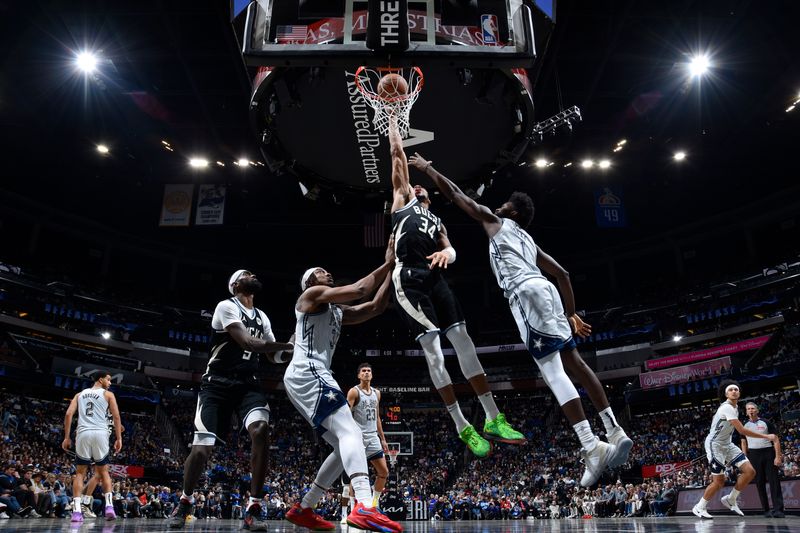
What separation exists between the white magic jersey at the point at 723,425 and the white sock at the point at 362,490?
287 inches

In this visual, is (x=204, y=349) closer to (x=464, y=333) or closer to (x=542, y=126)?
(x=542, y=126)

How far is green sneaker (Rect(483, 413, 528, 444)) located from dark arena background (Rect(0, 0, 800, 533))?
1581 mm

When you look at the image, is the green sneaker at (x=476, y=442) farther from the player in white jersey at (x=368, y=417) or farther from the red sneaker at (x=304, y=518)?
the player in white jersey at (x=368, y=417)

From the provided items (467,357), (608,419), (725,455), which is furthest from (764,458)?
(467,357)

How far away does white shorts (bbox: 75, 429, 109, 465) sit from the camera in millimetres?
8820

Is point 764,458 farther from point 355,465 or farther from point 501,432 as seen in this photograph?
point 355,465

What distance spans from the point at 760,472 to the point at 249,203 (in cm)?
2508

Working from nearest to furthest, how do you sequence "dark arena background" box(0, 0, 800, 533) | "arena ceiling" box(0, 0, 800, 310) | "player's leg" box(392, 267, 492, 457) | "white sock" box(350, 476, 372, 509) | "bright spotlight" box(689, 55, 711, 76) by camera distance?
"white sock" box(350, 476, 372, 509)
"player's leg" box(392, 267, 492, 457)
"dark arena background" box(0, 0, 800, 533)
"arena ceiling" box(0, 0, 800, 310)
"bright spotlight" box(689, 55, 711, 76)

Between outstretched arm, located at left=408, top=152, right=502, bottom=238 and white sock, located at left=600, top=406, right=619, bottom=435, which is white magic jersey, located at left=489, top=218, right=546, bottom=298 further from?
white sock, located at left=600, top=406, right=619, bottom=435

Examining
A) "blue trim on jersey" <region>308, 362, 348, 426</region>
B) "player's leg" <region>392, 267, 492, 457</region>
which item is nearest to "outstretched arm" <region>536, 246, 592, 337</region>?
"player's leg" <region>392, 267, 492, 457</region>

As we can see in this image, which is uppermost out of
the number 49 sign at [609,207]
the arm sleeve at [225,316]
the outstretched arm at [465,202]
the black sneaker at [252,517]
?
the number 49 sign at [609,207]

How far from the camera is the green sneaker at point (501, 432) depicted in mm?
5125

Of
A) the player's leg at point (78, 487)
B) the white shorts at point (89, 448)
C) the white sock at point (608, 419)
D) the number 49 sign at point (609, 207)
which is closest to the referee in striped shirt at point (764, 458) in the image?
the white sock at point (608, 419)

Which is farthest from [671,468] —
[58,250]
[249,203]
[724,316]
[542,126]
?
[58,250]
